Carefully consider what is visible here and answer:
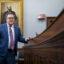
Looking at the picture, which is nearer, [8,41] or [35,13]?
[8,41]

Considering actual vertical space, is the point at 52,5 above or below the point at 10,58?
above

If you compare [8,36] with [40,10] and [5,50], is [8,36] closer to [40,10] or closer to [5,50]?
[5,50]

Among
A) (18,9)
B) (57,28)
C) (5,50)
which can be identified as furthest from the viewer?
(18,9)

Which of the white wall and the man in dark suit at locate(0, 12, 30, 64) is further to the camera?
the white wall

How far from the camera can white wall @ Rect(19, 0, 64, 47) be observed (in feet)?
29.7

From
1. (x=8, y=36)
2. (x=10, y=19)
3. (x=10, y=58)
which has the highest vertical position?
(x=10, y=19)

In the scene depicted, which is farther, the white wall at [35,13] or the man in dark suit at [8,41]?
the white wall at [35,13]

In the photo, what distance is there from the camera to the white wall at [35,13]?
29.7ft

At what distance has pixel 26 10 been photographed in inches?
358

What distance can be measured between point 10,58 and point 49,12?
4.92m

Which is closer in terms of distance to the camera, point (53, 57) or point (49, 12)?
point (53, 57)

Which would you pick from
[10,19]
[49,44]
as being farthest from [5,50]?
[49,44]

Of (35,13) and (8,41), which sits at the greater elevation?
(35,13)

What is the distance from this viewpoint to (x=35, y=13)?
9078 mm
